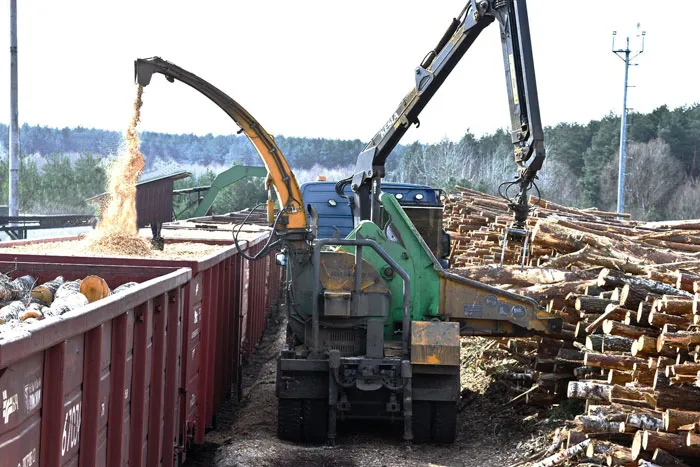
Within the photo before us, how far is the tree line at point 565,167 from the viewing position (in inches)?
2111

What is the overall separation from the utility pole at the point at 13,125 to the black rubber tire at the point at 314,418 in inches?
675

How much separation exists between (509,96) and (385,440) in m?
4.20

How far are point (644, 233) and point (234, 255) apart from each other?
295 inches

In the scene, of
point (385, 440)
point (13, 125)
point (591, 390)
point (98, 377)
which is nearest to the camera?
point (98, 377)

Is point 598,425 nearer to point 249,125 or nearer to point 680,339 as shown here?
point 680,339

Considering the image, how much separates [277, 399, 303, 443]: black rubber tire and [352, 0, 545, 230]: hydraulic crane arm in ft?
8.17

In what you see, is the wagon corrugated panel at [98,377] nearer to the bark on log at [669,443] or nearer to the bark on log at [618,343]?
the bark on log at [669,443]

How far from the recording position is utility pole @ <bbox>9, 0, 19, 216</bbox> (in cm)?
2436

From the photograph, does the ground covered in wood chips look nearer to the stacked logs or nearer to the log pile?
the log pile

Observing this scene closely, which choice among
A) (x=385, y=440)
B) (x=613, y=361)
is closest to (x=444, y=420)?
(x=385, y=440)

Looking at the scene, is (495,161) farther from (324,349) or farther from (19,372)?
(19,372)

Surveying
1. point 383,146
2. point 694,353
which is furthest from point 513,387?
point 694,353

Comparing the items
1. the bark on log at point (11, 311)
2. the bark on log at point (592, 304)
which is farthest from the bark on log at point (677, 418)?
the bark on log at point (11, 311)

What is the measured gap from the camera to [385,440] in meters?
9.96
